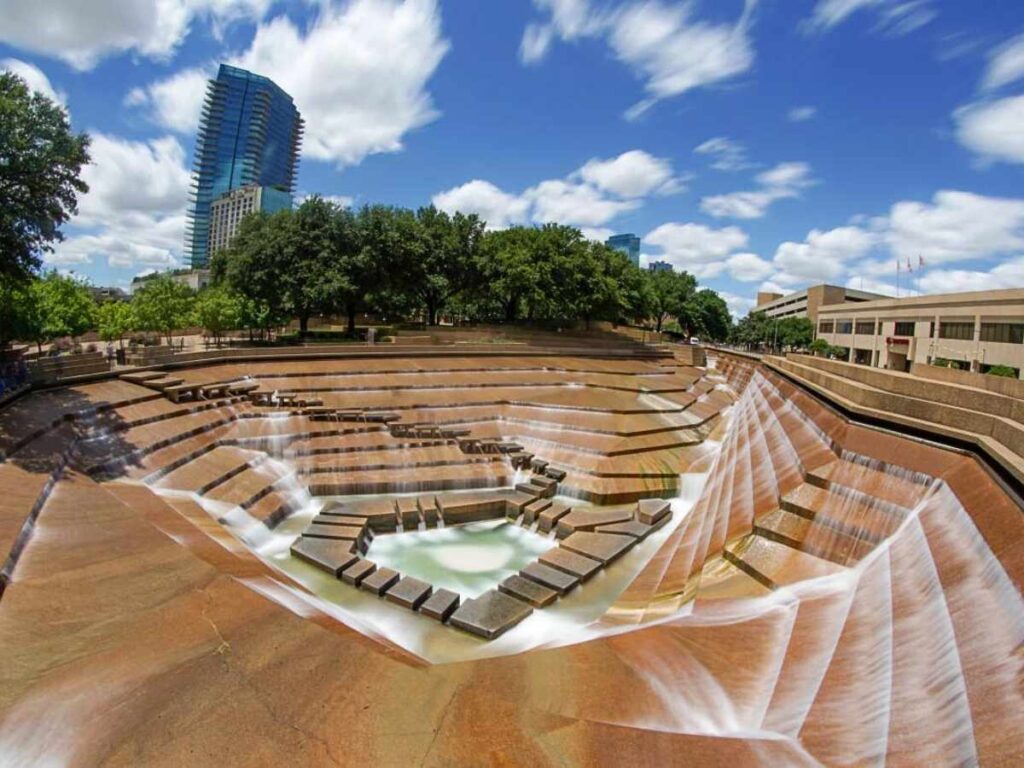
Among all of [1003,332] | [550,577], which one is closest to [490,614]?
[550,577]

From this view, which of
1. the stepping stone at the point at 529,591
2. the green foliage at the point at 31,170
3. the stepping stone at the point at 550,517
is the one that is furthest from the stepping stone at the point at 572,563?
the green foliage at the point at 31,170

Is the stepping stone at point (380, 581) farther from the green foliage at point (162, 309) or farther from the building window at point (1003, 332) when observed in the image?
the building window at point (1003, 332)

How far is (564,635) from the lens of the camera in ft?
36.3

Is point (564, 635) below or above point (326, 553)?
below

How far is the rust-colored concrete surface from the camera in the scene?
5.73 m

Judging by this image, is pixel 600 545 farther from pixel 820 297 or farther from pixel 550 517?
pixel 820 297

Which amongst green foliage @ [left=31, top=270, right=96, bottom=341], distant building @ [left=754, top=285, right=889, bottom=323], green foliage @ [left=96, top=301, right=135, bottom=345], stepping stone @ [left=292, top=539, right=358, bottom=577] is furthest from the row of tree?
distant building @ [left=754, top=285, right=889, bottom=323]

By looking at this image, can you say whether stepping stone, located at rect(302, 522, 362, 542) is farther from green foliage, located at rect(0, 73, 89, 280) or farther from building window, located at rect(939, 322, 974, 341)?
building window, located at rect(939, 322, 974, 341)

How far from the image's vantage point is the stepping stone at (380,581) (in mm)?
12617

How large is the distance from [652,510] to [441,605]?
829 cm

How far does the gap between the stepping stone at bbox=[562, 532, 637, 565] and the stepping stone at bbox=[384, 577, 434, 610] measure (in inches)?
174

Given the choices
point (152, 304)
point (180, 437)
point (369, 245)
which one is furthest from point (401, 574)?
point (152, 304)

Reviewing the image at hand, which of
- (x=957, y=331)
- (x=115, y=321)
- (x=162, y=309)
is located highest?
(x=162, y=309)

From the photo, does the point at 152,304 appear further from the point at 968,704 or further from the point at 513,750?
the point at 968,704
